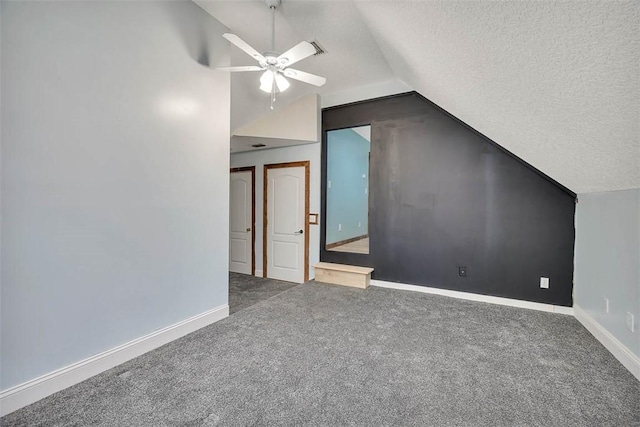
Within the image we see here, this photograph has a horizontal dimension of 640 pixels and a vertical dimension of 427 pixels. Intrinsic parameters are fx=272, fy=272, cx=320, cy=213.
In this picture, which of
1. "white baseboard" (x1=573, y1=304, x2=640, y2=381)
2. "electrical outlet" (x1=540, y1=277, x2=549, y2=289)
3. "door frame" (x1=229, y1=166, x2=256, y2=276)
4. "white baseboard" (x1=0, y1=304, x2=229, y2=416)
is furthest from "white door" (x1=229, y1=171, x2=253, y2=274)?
"white baseboard" (x1=573, y1=304, x2=640, y2=381)

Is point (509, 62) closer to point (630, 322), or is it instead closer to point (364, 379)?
point (630, 322)

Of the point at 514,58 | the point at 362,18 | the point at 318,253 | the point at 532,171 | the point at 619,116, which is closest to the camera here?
the point at 619,116

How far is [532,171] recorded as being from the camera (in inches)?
124

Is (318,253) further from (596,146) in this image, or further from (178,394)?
(596,146)

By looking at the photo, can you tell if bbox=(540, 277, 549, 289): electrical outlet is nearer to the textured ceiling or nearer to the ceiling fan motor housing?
the textured ceiling

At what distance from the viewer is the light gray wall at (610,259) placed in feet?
6.51

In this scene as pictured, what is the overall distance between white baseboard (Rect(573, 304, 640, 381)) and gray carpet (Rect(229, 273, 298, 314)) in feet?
11.0

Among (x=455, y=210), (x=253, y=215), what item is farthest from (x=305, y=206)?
(x=455, y=210)

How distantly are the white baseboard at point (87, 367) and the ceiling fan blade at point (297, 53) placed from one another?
8.03ft

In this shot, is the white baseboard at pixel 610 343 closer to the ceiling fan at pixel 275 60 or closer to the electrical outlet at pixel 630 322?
the electrical outlet at pixel 630 322

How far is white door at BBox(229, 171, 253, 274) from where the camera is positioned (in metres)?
5.14

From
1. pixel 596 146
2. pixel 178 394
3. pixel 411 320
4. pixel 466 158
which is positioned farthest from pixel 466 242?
pixel 178 394

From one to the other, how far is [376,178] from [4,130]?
3.63 meters

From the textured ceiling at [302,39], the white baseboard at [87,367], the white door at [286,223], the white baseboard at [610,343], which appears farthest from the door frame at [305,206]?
the white baseboard at [610,343]
